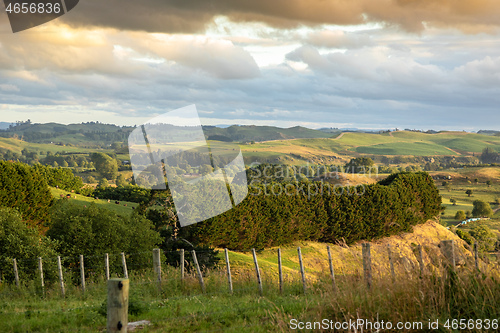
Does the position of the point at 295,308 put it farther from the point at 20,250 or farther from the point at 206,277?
the point at 20,250

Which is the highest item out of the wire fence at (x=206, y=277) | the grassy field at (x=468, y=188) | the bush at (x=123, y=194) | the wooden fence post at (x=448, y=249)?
the wooden fence post at (x=448, y=249)

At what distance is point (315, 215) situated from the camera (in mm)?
32281

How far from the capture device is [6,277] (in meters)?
13.1

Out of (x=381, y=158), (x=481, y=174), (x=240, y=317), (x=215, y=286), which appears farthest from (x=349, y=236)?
(x=381, y=158)

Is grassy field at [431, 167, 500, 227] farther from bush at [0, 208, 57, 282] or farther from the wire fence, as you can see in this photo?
bush at [0, 208, 57, 282]

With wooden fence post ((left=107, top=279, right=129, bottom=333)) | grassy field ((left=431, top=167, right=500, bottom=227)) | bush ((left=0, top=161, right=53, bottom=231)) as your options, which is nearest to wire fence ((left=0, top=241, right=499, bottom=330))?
wooden fence post ((left=107, top=279, right=129, bottom=333))

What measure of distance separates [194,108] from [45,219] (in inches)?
822

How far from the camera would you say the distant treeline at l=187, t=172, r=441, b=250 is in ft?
87.8

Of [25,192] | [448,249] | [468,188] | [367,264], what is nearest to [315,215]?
[25,192]

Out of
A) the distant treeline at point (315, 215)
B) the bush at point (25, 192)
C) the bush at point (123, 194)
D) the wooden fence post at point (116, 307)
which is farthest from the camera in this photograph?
the bush at point (123, 194)

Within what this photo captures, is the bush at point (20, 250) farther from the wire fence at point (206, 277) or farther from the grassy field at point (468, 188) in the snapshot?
the grassy field at point (468, 188)

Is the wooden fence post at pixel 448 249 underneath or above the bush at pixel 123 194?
above

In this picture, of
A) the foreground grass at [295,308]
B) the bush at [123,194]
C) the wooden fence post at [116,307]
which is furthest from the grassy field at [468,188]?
the wooden fence post at [116,307]

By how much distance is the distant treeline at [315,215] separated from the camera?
26.8 m
